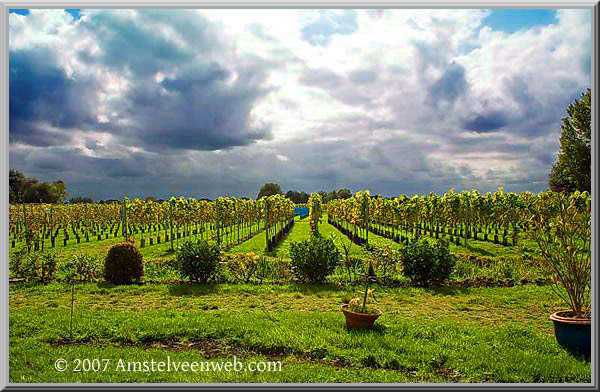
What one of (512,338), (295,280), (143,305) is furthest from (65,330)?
(512,338)

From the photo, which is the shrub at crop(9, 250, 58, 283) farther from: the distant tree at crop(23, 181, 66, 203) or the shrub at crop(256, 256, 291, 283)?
the distant tree at crop(23, 181, 66, 203)

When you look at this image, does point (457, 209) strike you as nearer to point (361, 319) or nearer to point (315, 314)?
point (315, 314)

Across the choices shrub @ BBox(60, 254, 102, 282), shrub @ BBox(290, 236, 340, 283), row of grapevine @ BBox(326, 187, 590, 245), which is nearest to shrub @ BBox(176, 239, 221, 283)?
shrub @ BBox(290, 236, 340, 283)

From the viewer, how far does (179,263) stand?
1068 cm

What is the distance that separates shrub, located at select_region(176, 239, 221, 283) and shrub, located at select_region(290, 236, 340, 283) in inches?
80.3

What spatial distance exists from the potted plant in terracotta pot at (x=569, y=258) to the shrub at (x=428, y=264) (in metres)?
4.48

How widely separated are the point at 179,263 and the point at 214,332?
4.86 metres

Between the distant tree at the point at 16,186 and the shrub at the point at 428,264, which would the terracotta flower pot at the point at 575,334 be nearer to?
the shrub at the point at 428,264

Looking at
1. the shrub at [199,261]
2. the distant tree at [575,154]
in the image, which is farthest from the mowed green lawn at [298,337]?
the distant tree at [575,154]

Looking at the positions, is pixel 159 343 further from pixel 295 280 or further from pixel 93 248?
pixel 93 248

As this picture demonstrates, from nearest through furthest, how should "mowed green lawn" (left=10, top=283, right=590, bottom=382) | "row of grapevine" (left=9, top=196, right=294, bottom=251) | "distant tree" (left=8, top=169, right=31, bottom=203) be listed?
"mowed green lawn" (left=10, top=283, right=590, bottom=382) → "distant tree" (left=8, top=169, right=31, bottom=203) → "row of grapevine" (left=9, top=196, right=294, bottom=251)

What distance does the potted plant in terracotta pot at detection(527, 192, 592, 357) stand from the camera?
17.6ft

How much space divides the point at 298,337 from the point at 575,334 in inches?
143

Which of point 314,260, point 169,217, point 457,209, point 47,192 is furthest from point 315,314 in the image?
point 47,192
